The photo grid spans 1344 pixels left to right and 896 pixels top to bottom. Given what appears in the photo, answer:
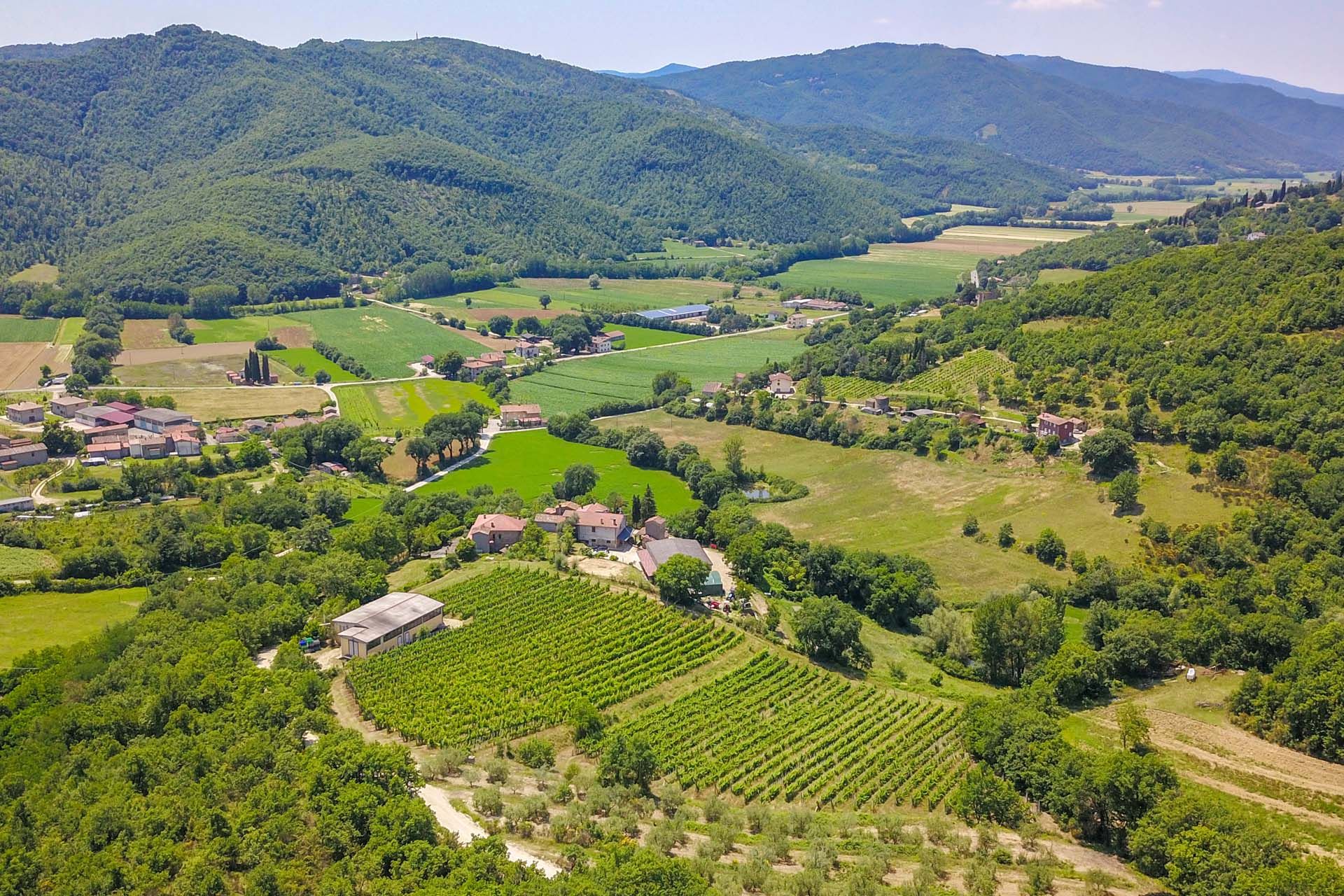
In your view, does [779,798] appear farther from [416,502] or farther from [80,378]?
[80,378]

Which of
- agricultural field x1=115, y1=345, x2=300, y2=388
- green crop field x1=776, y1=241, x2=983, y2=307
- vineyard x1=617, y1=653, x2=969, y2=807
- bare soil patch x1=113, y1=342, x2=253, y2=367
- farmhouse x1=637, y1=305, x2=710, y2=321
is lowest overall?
vineyard x1=617, y1=653, x2=969, y2=807

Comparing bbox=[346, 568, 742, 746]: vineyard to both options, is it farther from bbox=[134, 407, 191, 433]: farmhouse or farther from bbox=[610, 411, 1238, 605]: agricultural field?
bbox=[134, 407, 191, 433]: farmhouse

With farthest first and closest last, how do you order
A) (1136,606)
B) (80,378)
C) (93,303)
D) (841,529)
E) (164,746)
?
(93,303) < (80,378) < (841,529) < (1136,606) < (164,746)

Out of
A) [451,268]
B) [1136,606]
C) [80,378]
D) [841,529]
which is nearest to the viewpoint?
[1136,606]

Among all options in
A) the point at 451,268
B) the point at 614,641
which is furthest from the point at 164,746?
the point at 451,268

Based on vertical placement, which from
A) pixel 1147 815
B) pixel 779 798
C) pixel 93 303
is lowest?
pixel 779 798

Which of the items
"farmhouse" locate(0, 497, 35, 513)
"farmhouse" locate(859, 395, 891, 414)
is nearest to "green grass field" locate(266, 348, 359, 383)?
"farmhouse" locate(0, 497, 35, 513)
